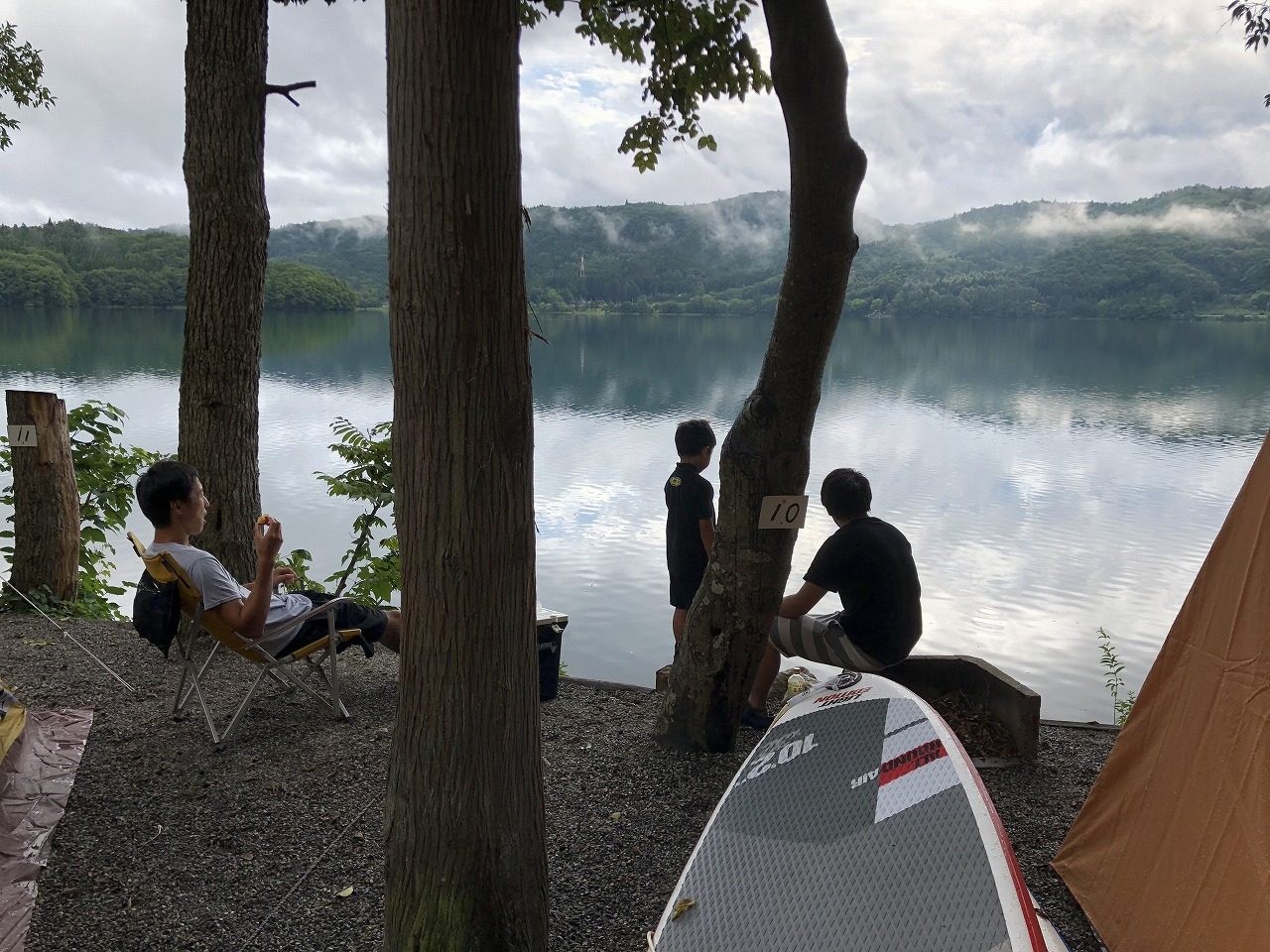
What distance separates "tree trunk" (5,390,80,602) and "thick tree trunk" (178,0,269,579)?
152 centimetres

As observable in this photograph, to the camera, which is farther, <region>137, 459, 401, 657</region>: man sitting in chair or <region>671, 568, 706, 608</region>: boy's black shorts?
<region>671, 568, 706, 608</region>: boy's black shorts

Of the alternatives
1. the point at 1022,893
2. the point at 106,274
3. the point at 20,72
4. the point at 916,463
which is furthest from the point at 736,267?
the point at 1022,893

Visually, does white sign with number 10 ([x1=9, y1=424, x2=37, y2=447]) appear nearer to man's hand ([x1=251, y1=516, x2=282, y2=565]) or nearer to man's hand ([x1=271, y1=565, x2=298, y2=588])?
man's hand ([x1=271, y1=565, x2=298, y2=588])

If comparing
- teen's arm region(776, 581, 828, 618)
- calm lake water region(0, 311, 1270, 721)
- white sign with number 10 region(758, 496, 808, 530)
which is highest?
white sign with number 10 region(758, 496, 808, 530)

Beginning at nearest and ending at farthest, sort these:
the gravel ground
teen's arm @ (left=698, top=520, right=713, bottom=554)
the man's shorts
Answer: the gravel ground → the man's shorts → teen's arm @ (left=698, top=520, right=713, bottom=554)

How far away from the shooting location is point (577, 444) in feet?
73.9

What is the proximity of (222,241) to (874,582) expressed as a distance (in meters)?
4.02

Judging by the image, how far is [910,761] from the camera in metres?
2.62

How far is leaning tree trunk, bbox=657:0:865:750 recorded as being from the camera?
3.47 metres

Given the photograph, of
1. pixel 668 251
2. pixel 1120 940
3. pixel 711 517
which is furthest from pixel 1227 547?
pixel 668 251

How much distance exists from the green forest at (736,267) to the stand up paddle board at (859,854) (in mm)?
42492

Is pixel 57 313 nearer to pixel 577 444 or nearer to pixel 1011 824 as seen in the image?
pixel 577 444

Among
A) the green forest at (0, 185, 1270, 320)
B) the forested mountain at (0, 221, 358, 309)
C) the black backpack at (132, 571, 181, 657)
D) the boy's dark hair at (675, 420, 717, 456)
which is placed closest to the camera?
the black backpack at (132, 571, 181, 657)

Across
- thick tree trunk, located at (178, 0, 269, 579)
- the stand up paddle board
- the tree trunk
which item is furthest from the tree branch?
the stand up paddle board
